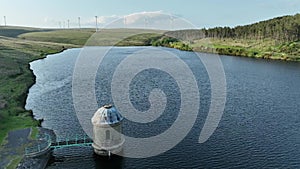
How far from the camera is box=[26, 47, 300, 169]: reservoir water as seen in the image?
114 feet

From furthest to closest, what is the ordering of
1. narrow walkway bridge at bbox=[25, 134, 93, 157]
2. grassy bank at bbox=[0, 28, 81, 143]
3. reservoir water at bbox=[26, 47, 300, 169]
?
grassy bank at bbox=[0, 28, 81, 143] < reservoir water at bbox=[26, 47, 300, 169] < narrow walkway bridge at bbox=[25, 134, 93, 157]

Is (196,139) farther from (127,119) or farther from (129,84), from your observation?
(129,84)

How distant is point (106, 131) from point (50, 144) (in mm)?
7358

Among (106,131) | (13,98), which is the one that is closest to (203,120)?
(106,131)

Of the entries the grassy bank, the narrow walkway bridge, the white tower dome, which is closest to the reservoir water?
the narrow walkway bridge

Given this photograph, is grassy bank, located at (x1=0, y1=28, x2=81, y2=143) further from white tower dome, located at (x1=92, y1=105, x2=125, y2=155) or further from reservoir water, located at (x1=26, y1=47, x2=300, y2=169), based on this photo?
white tower dome, located at (x1=92, y1=105, x2=125, y2=155)

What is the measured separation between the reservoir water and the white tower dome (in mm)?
1293

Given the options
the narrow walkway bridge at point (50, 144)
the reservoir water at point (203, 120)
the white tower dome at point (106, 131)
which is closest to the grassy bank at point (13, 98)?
the reservoir water at point (203, 120)

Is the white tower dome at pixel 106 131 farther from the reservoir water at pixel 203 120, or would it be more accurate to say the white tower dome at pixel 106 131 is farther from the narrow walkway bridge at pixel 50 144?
the narrow walkway bridge at pixel 50 144

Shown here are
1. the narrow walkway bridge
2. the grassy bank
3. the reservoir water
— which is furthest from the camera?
the grassy bank

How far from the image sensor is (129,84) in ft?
242

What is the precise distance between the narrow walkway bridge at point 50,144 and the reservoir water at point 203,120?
2.56ft

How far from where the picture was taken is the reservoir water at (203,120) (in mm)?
34750

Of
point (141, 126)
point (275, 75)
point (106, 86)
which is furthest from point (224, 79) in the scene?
point (141, 126)
